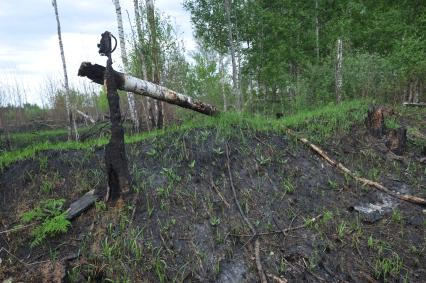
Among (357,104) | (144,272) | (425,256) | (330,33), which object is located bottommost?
(425,256)

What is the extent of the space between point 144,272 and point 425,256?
13.0 ft

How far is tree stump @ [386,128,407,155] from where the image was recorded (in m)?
7.51

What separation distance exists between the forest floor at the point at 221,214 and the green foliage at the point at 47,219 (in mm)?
54

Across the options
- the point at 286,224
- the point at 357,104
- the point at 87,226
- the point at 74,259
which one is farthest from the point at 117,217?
the point at 357,104

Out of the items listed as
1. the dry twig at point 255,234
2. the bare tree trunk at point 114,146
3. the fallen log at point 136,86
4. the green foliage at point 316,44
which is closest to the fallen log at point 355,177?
the dry twig at point 255,234

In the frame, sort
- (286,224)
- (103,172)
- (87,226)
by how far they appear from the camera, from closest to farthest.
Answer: (87,226)
(286,224)
(103,172)

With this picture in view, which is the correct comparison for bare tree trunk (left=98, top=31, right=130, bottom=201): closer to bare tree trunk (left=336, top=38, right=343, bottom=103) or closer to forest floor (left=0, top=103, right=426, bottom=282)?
forest floor (left=0, top=103, right=426, bottom=282)

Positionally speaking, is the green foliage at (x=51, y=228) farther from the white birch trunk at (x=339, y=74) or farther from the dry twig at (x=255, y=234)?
the white birch trunk at (x=339, y=74)

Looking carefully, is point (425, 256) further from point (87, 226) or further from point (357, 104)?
point (357, 104)

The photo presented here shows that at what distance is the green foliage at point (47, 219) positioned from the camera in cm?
455

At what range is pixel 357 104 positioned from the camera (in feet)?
32.9

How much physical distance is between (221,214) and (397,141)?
16.3 feet

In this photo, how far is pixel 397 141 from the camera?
755 cm

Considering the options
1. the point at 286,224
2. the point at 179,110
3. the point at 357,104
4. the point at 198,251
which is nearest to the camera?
the point at 198,251
